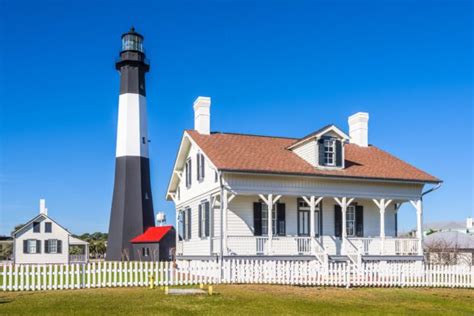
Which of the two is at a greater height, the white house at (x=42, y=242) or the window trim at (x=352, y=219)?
the window trim at (x=352, y=219)

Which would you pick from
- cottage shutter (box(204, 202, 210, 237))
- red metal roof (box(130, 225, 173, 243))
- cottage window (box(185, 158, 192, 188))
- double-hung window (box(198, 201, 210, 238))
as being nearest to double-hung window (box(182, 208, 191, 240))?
cottage window (box(185, 158, 192, 188))

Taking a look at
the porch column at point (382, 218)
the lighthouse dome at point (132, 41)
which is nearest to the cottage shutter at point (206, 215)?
the porch column at point (382, 218)

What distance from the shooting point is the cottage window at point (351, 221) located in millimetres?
27803

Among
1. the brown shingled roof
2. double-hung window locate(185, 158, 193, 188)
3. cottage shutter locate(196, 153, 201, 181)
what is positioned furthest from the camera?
double-hung window locate(185, 158, 193, 188)

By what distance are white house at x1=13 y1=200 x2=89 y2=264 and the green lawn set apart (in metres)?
36.1

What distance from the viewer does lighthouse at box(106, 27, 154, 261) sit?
139 ft

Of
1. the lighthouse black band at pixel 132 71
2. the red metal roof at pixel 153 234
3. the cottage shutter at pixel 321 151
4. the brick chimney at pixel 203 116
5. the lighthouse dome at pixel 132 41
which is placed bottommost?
the red metal roof at pixel 153 234

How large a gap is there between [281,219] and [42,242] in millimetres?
32880

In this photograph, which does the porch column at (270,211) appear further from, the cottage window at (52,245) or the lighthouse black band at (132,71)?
the cottage window at (52,245)

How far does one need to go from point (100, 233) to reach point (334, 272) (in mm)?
97045

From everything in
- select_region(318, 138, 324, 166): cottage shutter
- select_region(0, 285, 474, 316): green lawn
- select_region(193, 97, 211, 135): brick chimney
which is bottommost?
select_region(0, 285, 474, 316): green lawn

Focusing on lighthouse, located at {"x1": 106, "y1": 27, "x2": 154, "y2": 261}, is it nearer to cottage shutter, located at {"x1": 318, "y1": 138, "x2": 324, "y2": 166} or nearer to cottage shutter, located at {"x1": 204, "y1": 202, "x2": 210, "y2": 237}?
cottage shutter, located at {"x1": 204, "y1": 202, "x2": 210, "y2": 237}

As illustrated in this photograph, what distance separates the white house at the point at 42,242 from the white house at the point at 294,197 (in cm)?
2753

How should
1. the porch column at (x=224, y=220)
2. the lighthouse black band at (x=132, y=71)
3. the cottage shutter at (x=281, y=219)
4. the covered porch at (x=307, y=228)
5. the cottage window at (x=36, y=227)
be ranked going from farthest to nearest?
the cottage window at (x=36, y=227)
the lighthouse black band at (x=132, y=71)
the cottage shutter at (x=281, y=219)
the covered porch at (x=307, y=228)
the porch column at (x=224, y=220)
